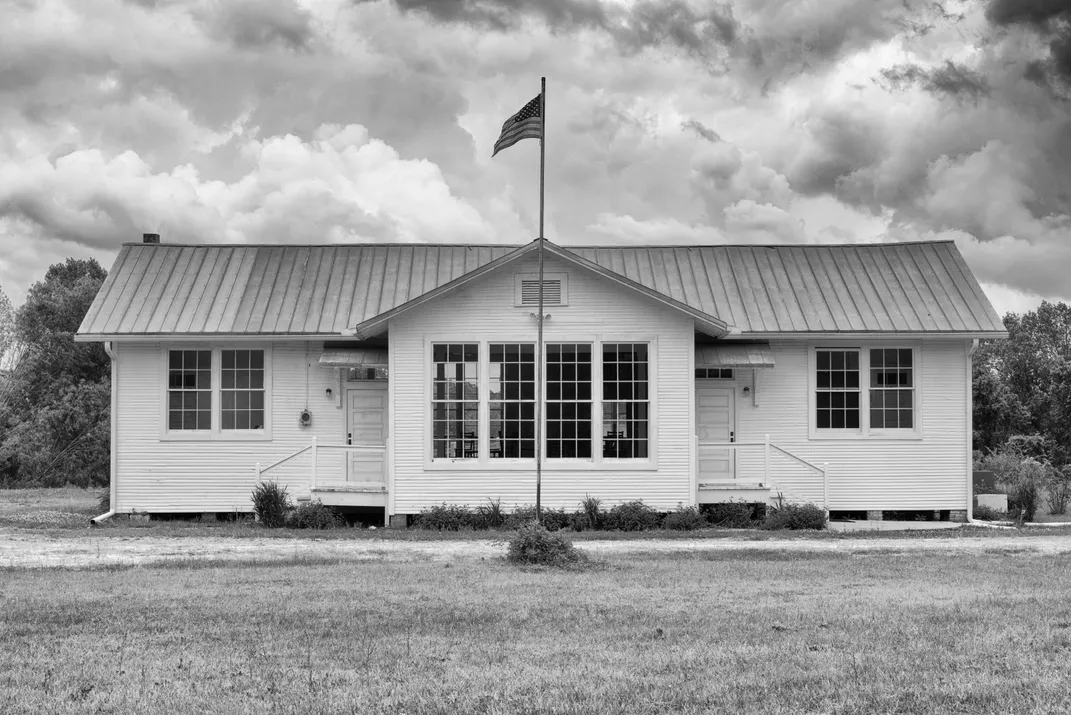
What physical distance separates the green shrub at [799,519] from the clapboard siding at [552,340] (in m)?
1.47

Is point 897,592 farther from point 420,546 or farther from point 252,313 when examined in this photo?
point 252,313

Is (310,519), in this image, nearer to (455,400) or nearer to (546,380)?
(455,400)

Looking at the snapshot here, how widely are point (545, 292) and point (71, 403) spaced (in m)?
30.1

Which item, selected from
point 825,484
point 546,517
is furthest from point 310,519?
point 825,484

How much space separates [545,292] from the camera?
18.9 m

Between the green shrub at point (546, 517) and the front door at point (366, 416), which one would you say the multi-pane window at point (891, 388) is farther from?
the front door at point (366, 416)

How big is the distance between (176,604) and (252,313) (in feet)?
36.8

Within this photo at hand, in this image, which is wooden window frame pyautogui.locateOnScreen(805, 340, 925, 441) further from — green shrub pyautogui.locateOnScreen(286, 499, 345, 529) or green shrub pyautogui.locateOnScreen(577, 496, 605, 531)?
green shrub pyautogui.locateOnScreen(286, 499, 345, 529)

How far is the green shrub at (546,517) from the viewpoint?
18.5m

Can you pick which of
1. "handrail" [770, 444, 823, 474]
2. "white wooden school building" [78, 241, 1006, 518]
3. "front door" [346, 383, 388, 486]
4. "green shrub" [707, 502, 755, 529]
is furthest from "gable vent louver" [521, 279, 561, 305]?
"handrail" [770, 444, 823, 474]

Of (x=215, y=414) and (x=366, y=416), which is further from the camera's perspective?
(x=366, y=416)

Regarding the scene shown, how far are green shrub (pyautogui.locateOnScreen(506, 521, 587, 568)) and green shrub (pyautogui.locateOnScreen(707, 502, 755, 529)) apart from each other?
627 centimetres

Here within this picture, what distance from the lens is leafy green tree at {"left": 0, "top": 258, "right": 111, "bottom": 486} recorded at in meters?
39.8

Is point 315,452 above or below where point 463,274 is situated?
below
